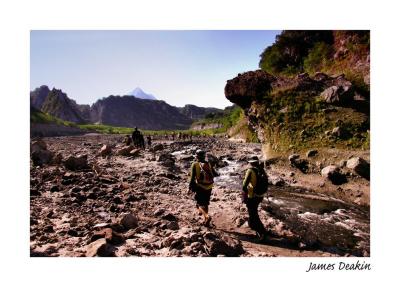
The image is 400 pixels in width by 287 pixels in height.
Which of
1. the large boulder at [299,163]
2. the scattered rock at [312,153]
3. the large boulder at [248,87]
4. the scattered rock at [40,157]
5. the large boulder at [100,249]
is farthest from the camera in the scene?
the large boulder at [248,87]

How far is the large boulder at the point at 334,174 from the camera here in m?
14.5

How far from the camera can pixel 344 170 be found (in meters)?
14.7

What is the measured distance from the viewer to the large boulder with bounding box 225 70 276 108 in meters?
23.5

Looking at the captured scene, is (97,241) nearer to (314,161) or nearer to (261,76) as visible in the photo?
(314,161)

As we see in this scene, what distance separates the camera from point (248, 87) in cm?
2391

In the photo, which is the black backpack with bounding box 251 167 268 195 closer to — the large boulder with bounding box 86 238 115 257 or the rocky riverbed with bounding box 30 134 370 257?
the rocky riverbed with bounding box 30 134 370 257

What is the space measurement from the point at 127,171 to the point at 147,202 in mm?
7521

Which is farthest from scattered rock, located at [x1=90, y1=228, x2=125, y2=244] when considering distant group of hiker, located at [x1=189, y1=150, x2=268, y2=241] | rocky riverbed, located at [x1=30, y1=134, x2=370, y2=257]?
distant group of hiker, located at [x1=189, y1=150, x2=268, y2=241]

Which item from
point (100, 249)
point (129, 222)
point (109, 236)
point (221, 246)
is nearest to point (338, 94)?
point (221, 246)

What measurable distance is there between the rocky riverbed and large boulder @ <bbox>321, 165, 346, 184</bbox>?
0.64m

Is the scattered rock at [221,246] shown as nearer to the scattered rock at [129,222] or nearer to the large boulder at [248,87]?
the scattered rock at [129,222]

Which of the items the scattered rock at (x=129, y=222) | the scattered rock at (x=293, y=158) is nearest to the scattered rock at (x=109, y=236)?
the scattered rock at (x=129, y=222)

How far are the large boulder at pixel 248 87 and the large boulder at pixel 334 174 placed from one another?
376 inches

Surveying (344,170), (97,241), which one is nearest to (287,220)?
(344,170)
